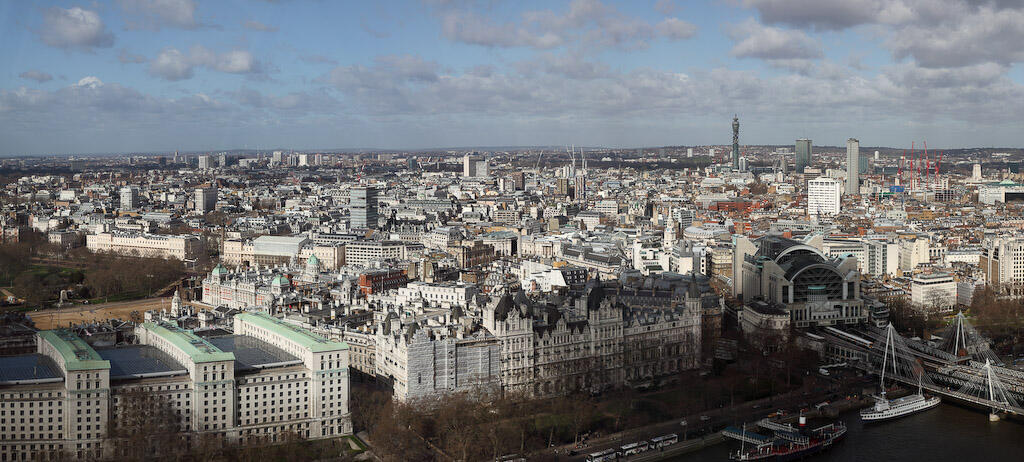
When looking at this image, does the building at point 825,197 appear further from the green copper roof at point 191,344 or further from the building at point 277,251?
the green copper roof at point 191,344

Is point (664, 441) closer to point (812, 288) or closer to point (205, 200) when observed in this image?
point (812, 288)

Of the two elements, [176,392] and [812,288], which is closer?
[176,392]

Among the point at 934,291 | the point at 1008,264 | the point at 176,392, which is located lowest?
the point at 176,392

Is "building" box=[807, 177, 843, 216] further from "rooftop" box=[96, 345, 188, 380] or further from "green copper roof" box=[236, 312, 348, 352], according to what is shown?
"rooftop" box=[96, 345, 188, 380]

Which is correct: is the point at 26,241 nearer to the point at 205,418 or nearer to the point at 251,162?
the point at 205,418

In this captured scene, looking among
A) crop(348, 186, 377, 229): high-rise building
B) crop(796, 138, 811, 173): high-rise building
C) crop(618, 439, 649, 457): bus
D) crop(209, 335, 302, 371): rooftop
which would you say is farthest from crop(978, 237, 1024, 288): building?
crop(796, 138, 811, 173): high-rise building

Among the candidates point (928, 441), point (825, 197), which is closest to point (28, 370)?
point (928, 441)

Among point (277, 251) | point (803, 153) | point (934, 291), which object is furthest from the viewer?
point (803, 153)
